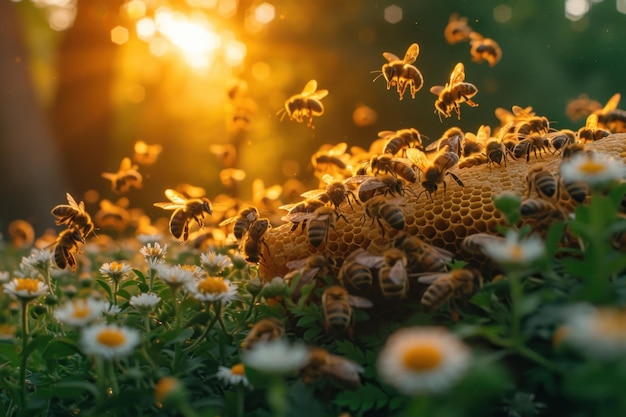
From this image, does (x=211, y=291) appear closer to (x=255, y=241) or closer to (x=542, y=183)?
(x=255, y=241)

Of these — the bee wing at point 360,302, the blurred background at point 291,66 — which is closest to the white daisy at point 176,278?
the bee wing at point 360,302

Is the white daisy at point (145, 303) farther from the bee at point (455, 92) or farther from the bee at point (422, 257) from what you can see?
the bee at point (455, 92)

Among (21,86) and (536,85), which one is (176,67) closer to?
(21,86)

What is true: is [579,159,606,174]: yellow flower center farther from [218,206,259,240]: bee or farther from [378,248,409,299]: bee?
[218,206,259,240]: bee

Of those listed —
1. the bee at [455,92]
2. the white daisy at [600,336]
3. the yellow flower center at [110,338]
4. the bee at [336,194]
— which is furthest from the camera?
the bee at [455,92]

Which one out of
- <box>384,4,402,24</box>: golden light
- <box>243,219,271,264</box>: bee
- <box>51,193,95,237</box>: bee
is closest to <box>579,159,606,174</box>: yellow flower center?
<box>243,219,271,264</box>: bee
